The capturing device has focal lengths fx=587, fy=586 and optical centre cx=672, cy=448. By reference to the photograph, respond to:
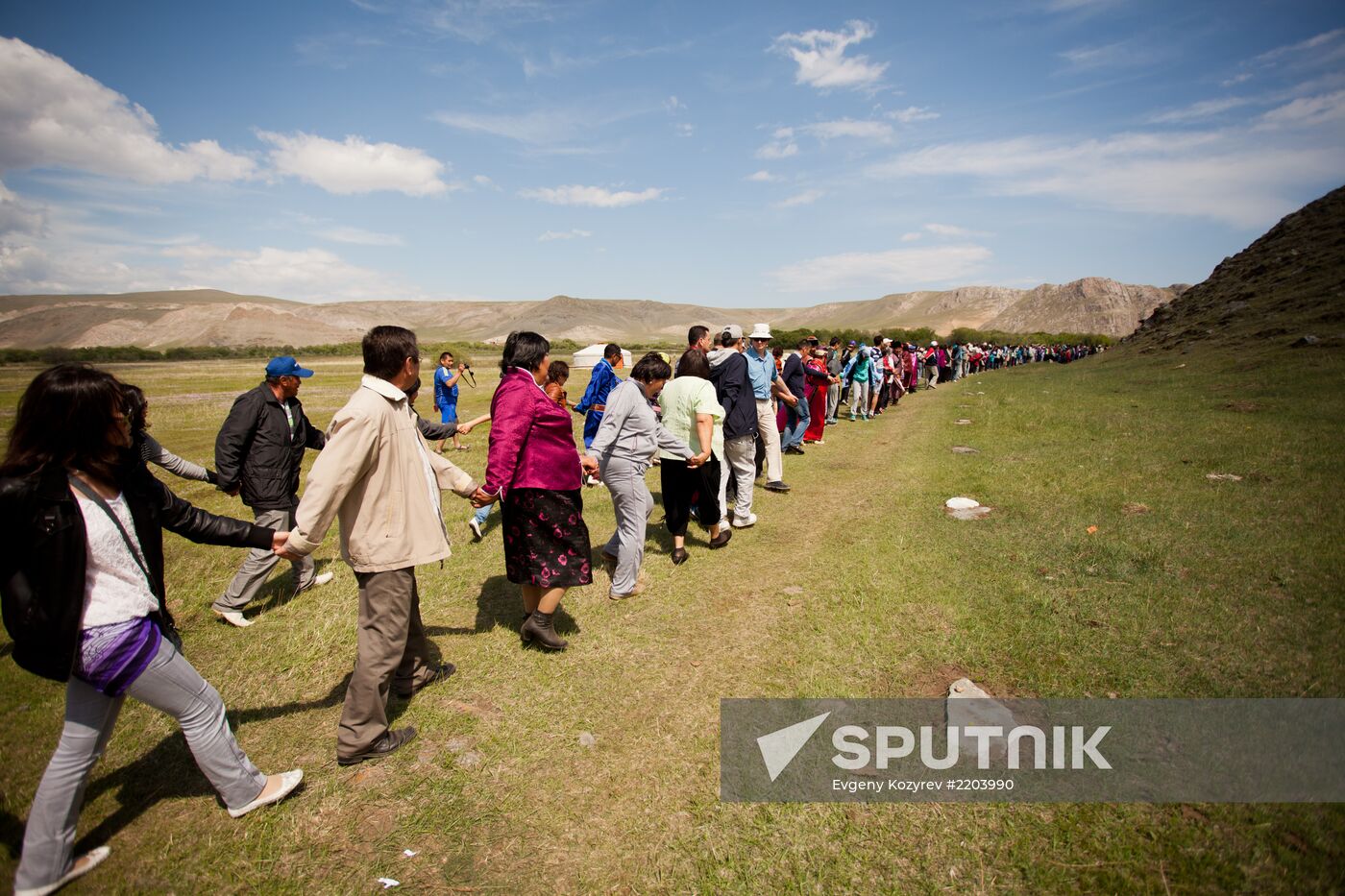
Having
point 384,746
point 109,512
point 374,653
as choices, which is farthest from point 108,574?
point 384,746

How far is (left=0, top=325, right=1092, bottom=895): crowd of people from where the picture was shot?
2521mm

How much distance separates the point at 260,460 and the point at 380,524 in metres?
2.90

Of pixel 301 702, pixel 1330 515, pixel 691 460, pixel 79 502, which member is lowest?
pixel 301 702

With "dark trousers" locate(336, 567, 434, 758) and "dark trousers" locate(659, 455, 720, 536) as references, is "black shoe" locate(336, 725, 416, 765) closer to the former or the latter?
"dark trousers" locate(336, 567, 434, 758)

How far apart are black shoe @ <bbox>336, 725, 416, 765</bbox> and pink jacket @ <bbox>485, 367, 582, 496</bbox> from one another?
166cm

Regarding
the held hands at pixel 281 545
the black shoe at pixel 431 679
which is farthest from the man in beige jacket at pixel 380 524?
the black shoe at pixel 431 679

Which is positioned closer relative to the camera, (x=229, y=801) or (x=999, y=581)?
(x=229, y=801)

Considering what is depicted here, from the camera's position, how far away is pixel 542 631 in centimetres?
479

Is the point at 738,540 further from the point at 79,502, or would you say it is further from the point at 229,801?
the point at 79,502

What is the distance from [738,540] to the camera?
741cm

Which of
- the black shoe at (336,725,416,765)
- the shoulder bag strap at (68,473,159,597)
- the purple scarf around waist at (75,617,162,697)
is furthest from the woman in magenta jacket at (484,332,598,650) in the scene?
Result: the purple scarf around waist at (75,617,162,697)

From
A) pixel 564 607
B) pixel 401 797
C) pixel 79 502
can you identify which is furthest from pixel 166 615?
pixel 564 607

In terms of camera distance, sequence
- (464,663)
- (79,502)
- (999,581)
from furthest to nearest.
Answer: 1. (999,581)
2. (464,663)
3. (79,502)

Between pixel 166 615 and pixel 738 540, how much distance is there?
5.59 meters
